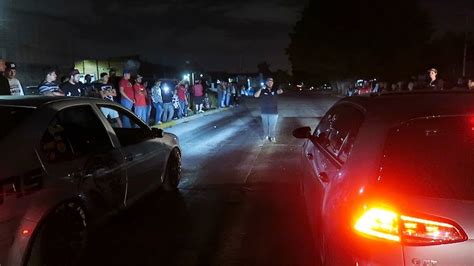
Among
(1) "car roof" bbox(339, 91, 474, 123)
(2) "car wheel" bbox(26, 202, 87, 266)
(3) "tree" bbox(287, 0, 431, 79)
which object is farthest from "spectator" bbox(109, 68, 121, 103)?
(3) "tree" bbox(287, 0, 431, 79)

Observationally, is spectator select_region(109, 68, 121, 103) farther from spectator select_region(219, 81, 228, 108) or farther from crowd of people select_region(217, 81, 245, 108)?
spectator select_region(219, 81, 228, 108)

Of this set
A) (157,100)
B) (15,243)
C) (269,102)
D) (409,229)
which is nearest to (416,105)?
(409,229)

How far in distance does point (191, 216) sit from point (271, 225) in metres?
1.04

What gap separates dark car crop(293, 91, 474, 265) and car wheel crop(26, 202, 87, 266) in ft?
7.07

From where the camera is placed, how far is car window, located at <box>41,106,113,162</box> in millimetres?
4387

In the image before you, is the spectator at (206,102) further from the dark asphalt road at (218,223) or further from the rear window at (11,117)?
the rear window at (11,117)

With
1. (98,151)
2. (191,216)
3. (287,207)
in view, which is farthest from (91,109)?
(287,207)

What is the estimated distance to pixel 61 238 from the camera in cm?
412

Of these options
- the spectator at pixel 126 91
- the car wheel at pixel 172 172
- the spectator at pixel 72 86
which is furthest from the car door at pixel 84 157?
the spectator at pixel 126 91

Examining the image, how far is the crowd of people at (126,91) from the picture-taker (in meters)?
9.81

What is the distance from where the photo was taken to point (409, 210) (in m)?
2.58

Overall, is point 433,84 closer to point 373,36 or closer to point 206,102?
point 206,102

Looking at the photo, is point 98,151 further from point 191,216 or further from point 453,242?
point 453,242

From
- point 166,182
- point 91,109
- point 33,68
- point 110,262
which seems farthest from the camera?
point 33,68
